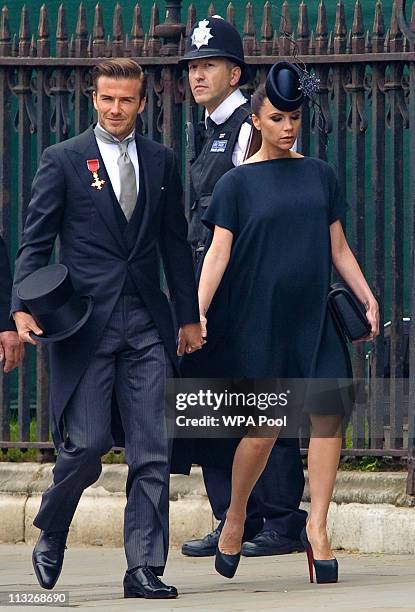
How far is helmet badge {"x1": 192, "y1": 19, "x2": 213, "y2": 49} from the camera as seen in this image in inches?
317

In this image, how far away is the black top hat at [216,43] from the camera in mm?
8023

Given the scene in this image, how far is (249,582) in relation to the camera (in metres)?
7.35

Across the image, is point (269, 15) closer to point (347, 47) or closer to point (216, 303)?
point (347, 47)

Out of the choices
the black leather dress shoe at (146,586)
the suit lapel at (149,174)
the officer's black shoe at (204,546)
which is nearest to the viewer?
the black leather dress shoe at (146,586)

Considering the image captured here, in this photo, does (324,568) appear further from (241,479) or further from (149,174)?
(149,174)

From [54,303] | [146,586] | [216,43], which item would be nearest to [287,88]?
[216,43]

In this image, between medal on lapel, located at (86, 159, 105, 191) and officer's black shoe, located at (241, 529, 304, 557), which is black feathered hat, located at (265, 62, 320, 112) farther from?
officer's black shoe, located at (241, 529, 304, 557)

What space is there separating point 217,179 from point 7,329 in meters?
1.33

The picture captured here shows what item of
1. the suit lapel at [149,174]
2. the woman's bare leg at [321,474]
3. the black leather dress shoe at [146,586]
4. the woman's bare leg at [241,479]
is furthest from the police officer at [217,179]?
the black leather dress shoe at [146,586]

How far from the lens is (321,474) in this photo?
715cm

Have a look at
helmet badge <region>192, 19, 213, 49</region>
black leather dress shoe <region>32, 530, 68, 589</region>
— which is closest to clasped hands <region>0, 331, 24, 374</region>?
Result: black leather dress shoe <region>32, 530, 68, 589</region>

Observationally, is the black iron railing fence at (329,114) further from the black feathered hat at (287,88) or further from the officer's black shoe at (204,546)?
the black feathered hat at (287,88)

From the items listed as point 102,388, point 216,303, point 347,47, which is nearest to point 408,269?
point 347,47

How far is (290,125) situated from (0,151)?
2.40 metres
